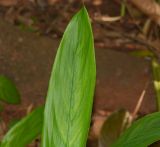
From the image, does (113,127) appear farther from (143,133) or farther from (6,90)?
(143,133)

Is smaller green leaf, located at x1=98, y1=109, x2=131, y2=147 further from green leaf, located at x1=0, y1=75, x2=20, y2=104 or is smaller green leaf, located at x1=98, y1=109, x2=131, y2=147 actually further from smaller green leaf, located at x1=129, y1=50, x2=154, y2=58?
smaller green leaf, located at x1=129, y1=50, x2=154, y2=58

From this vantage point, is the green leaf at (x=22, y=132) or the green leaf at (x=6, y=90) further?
the green leaf at (x=6, y=90)

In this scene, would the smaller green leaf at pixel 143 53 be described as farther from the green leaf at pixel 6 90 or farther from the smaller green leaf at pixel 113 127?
the green leaf at pixel 6 90

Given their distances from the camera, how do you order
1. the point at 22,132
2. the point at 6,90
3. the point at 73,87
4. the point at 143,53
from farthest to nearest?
the point at 143,53 < the point at 6,90 < the point at 22,132 < the point at 73,87

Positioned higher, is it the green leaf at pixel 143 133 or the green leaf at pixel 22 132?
the green leaf at pixel 143 133

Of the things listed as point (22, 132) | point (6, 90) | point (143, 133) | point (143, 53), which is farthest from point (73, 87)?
point (143, 53)

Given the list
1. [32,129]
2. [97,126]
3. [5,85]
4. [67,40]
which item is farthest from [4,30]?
[67,40]

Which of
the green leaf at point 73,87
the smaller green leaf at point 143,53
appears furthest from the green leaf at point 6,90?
the smaller green leaf at point 143,53
